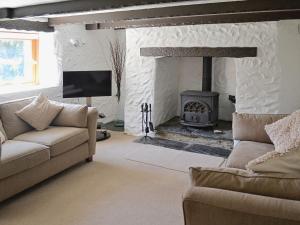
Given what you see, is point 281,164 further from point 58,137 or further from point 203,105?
point 203,105

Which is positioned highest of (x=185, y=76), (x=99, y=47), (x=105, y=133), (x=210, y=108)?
(x=99, y=47)

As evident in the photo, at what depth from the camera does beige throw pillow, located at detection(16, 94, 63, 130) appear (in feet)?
12.3

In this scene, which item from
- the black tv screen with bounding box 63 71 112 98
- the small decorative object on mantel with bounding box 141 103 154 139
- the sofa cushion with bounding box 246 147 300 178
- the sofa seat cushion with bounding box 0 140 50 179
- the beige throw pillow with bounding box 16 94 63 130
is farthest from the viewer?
the small decorative object on mantel with bounding box 141 103 154 139

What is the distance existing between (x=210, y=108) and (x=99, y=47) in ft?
7.41

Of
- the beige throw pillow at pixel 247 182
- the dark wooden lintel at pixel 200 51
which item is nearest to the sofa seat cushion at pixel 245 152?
the beige throw pillow at pixel 247 182

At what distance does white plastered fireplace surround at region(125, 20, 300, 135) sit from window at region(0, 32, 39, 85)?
4.95 feet

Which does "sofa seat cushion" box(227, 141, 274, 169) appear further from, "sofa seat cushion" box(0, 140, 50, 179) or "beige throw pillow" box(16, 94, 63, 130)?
"beige throw pillow" box(16, 94, 63, 130)

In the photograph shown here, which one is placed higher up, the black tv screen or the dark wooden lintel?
the dark wooden lintel

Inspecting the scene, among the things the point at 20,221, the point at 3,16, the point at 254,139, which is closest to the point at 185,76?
the point at 254,139

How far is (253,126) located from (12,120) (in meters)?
2.68

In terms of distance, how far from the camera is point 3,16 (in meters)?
3.80

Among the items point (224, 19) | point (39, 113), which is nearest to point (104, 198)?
point (39, 113)

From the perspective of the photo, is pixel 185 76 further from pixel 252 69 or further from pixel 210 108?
pixel 252 69

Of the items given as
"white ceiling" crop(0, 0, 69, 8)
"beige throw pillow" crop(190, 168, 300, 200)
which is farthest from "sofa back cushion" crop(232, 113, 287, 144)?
"white ceiling" crop(0, 0, 69, 8)
